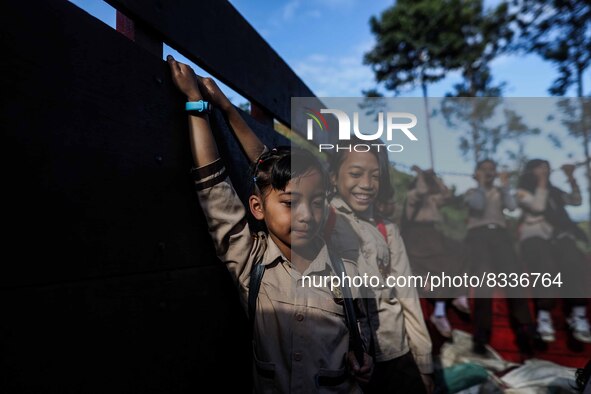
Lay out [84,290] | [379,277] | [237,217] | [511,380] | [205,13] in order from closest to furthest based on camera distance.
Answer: [84,290]
[237,217]
[205,13]
[379,277]
[511,380]

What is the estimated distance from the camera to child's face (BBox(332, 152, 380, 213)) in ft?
6.70

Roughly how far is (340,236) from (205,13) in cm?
118

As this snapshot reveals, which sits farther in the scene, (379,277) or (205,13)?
(379,277)

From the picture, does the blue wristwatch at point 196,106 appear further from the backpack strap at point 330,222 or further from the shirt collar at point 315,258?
the backpack strap at point 330,222

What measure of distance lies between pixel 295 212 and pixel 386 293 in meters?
0.67

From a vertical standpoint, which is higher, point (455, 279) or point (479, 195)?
point (479, 195)

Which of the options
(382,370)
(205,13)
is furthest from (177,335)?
(205,13)

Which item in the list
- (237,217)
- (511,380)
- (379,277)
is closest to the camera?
(237,217)

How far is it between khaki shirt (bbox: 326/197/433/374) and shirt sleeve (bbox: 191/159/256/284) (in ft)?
1.48

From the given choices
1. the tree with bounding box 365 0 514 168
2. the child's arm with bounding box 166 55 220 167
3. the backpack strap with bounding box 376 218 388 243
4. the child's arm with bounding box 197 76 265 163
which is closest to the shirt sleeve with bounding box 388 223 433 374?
the backpack strap with bounding box 376 218 388 243

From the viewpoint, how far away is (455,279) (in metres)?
2.00

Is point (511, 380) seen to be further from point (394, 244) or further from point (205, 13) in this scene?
point (205, 13)

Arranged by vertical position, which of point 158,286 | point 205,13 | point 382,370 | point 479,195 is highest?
point 205,13

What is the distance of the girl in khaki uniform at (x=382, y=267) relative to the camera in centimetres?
196
